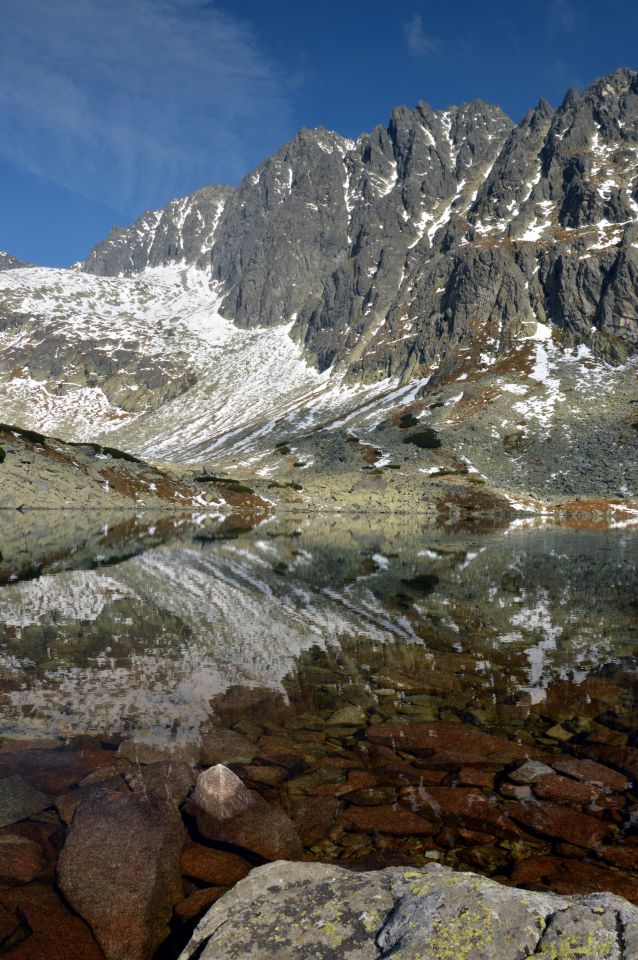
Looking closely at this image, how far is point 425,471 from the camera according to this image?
133m

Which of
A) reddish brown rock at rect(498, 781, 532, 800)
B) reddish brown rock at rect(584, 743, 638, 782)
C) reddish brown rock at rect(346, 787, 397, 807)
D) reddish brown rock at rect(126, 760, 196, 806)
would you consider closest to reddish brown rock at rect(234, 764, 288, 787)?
reddish brown rock at rect(126, 760, 196, 806)

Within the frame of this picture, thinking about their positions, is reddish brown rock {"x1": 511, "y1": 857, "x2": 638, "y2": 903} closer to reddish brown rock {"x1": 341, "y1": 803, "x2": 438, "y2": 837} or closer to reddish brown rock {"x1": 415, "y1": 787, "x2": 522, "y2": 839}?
reddish brown rock {"x1": 415, "y1": 787, "x2": 522, "y2": 839}

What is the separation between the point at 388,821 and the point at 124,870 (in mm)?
3768

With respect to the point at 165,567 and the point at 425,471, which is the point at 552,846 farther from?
the point at 425,471

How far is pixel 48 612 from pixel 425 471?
378 feet

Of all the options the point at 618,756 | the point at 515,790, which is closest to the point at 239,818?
the point at 515,790

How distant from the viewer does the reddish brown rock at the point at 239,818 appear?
800 cm

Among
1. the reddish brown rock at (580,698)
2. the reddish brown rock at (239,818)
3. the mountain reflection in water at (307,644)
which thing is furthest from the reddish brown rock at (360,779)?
the reddish brown rock at (580,698)

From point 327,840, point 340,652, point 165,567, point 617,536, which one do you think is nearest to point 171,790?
point 327,840

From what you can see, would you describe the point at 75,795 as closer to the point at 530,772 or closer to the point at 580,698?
the point at 530,772

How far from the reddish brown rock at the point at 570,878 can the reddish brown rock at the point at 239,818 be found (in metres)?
3.01

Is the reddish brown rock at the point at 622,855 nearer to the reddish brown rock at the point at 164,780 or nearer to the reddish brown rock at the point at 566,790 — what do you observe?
the reddish brown rock at the point at 566,790

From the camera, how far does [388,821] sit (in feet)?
28.6

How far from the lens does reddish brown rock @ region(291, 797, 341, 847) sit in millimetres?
8375
